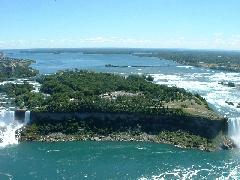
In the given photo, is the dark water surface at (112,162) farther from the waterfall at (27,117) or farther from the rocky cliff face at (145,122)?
the waterfall at (27,117)

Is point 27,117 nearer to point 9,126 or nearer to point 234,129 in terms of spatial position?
point 9,126

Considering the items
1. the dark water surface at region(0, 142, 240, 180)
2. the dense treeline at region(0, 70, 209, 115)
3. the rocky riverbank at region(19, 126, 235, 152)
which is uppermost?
the dense treeline at region(0, 70, 209, 115)

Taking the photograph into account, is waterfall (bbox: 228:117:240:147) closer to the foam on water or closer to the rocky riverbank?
the foam on water

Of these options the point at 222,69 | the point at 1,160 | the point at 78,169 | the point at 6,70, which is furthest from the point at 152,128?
the point at 222,69

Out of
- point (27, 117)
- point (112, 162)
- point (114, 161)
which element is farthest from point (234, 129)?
point (27, 117)

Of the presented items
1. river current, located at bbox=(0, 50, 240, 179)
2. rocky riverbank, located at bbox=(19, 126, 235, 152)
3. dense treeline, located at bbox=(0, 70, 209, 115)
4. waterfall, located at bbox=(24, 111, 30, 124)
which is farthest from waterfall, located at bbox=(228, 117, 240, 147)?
waterfall, located at bbox=(24, 111, 30, 124)

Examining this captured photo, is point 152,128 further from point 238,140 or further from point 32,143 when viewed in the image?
point 32,143

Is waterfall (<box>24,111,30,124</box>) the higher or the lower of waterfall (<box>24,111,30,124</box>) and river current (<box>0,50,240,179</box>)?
the higher

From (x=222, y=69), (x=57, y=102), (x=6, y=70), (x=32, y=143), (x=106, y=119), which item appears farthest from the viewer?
(x=222, y=69)

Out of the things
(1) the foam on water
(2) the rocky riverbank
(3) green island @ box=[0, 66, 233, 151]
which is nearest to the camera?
(2) the rocky riverbank
